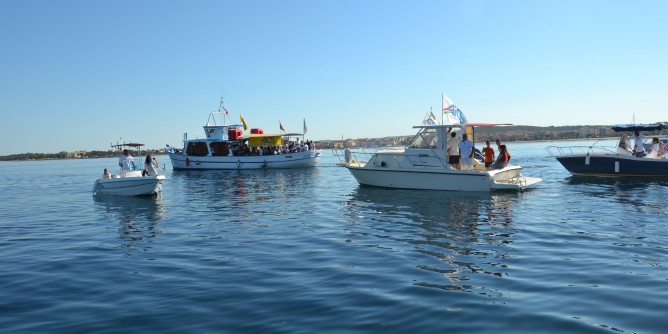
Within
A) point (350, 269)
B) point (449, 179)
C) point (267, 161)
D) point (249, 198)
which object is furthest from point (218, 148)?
point (350, 269)

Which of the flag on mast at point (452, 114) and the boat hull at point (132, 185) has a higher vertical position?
the flag on mast at point (452, 114)

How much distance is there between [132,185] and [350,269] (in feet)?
57.3

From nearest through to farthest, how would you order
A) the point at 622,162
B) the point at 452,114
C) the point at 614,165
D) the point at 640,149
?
the point at 452,114, the point at 622,162, the point at 614,165, the point at 640,149

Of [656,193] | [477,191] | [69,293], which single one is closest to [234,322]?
[69,293]

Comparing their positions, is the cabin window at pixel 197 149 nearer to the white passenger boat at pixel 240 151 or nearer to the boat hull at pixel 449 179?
the white passenger boat at pixel 240 151

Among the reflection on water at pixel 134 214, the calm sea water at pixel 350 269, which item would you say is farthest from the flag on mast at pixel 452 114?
the reflection on water at pixel 134 214

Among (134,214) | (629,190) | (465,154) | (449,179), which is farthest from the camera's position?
(449,179)

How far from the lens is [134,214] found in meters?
18.6

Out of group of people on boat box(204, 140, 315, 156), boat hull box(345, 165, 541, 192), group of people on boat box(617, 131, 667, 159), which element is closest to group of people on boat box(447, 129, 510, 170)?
boat hull box(345, 165, 541, 192)

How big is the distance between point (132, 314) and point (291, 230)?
7.04 meters

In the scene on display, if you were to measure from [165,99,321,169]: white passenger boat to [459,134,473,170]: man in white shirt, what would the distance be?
86.8 ft

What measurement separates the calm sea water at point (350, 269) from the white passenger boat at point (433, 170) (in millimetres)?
2589

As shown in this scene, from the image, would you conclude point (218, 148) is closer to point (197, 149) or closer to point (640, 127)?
point (197, 149)

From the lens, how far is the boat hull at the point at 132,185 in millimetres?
23500
